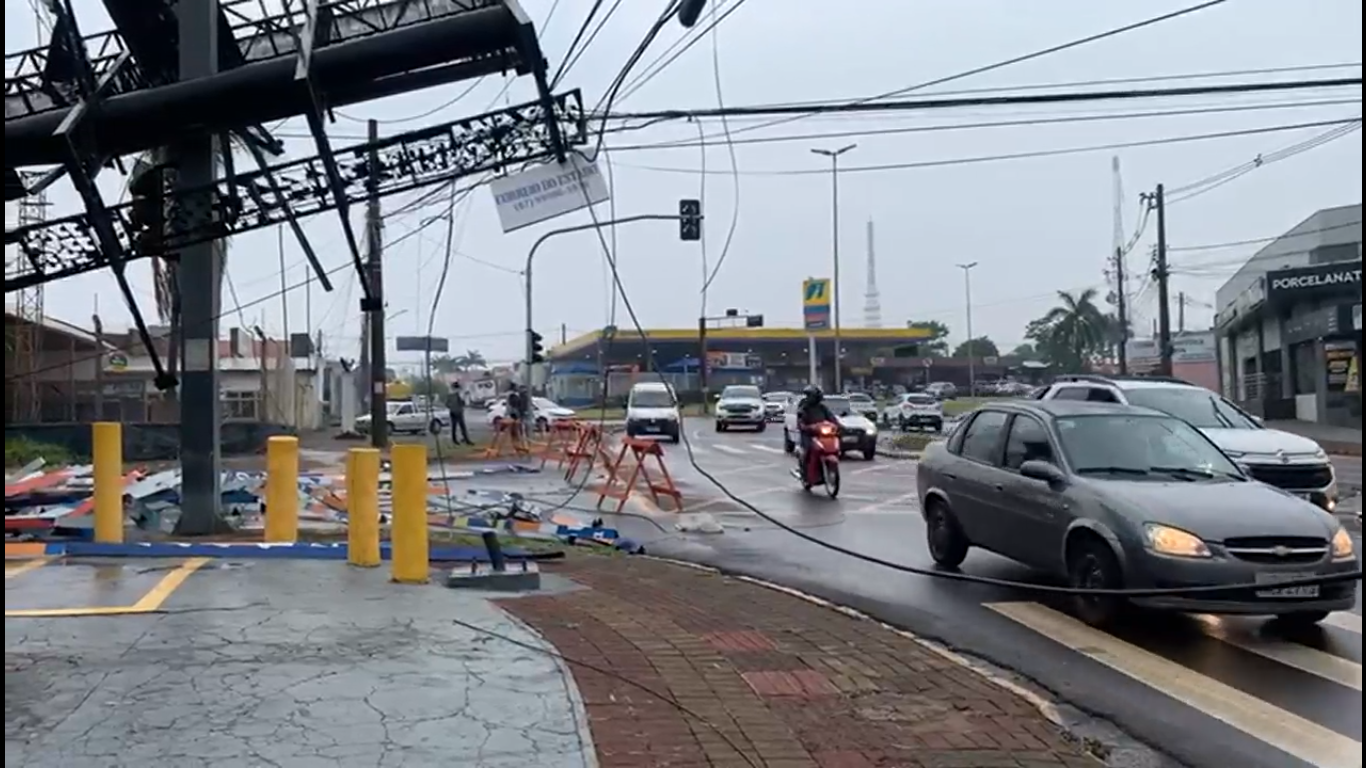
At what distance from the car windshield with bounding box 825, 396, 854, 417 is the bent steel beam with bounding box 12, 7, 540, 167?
19.1m

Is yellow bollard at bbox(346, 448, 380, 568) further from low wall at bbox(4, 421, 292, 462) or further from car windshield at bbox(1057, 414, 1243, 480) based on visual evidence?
low wall at bbox(4, 421, 292, 462)

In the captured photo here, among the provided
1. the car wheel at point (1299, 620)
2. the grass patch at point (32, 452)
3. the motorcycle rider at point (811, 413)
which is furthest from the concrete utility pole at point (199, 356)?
the grass patch at point (32, 452)

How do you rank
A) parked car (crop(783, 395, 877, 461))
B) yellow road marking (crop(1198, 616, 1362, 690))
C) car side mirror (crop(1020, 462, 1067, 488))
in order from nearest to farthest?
yellow road marking (crop(1198, 616, 1362, 690)) < car side mirror (crop(1020, 462, 1067, 488)) < parked car (crop(783, 395, 877, 461))

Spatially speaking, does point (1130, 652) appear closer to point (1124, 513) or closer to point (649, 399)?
point (1124, 513)

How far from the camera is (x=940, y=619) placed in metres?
9.39

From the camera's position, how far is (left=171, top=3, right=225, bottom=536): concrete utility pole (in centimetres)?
1341

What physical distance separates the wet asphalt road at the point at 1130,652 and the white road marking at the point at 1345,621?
0.05 ft

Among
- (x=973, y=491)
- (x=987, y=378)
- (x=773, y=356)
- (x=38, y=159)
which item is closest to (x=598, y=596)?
(x=973, y=491)

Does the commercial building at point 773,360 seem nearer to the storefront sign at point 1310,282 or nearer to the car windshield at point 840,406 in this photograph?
the storefront sign at point 1310,282

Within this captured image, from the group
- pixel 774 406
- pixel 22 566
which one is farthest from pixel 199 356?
pixel 774 406

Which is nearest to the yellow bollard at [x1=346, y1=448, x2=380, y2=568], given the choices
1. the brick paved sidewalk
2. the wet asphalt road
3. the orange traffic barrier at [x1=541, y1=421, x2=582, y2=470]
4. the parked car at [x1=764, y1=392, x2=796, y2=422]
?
the brick paved sidewalk

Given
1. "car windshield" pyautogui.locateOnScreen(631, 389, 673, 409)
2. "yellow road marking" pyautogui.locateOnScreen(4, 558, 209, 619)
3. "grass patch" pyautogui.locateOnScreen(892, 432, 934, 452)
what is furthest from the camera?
"car windshield" pyautogui.locateOnScreen(631, 389, 673, 409)

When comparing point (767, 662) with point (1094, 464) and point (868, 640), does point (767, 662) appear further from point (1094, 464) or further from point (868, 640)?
point (1094, 464)

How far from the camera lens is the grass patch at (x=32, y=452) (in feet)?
81.7
